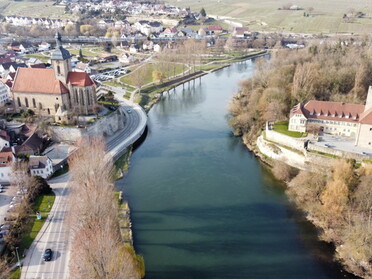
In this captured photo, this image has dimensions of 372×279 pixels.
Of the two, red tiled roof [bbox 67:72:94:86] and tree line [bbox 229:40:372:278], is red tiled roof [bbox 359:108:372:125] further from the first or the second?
red tiled roof [bbox 67:72:94:86]

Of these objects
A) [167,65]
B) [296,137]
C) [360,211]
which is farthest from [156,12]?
[360,211]

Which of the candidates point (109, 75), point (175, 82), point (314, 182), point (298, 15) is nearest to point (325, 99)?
point (314, 182)

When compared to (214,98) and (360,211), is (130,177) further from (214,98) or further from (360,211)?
(214,98)

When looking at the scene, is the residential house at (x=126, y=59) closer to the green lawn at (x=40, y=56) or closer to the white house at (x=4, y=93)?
the green lawn at (x=40, y=56)

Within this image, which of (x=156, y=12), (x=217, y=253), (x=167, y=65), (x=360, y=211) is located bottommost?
(x=217, y=253)

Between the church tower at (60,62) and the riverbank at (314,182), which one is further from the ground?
the church tower at (60,62)

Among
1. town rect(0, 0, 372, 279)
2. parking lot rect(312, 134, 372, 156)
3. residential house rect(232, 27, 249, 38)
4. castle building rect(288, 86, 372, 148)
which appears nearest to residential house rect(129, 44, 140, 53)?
town rect(0, 0, 372, 279)

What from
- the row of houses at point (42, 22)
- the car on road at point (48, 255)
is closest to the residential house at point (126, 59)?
the row of houses at point (42, 22)
